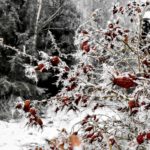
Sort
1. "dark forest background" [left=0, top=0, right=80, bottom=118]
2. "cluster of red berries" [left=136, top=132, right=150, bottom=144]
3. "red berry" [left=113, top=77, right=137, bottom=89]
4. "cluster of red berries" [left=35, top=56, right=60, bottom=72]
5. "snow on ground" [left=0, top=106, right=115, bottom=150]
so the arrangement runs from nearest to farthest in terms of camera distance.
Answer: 1. "red berry" [left=113, top=77, right=137, bottom=89]
2. "cluster of red berries" [left=136, top=132, right=150, bottom=144]
3. "cluster of red berries" [left=35, top=56, right=60, bottom=72]
4. "snow on ground" [left=0, top=106, right=115, bottom=150]
5. "dark forest background" [left=0, top=0, right=80, bottom=118]

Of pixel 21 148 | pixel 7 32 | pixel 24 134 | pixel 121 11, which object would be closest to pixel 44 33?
pixel 7 32

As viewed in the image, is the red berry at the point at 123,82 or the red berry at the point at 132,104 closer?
the red berry at the point at 123,82

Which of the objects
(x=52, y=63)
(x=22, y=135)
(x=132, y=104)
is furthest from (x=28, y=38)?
(x=132, y=104)

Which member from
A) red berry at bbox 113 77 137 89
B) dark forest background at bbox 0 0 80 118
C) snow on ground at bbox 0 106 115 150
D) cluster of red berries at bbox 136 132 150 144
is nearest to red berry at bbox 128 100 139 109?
cluster of red berries at bbox 136 132 150 144

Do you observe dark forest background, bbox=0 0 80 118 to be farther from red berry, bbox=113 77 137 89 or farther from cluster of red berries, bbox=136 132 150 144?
red berry, bbox=113 77 137 89

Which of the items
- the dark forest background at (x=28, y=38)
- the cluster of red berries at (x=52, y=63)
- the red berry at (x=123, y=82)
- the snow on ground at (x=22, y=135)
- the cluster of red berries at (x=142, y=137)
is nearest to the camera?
the red berry at (x=123, y=82)

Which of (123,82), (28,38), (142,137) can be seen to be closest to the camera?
(123,82)

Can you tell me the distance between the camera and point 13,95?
444 inches

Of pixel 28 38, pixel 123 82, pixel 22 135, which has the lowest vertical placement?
pixel 22 135

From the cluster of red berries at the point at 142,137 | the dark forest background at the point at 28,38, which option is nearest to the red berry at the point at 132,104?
the cluster of red berries at the point at 142,137

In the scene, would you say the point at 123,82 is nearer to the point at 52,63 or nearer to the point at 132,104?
the point at 132,104

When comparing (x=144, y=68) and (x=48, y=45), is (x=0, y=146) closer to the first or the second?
(x=144, y=68)

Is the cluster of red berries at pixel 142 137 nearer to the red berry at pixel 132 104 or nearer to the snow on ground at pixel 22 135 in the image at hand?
the red berry at pixel 132 104

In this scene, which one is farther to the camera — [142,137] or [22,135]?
[22,135]
